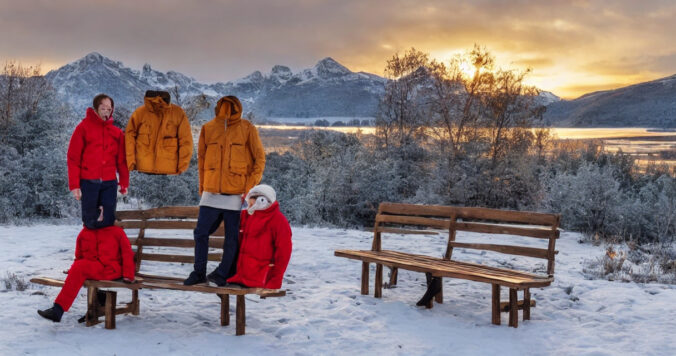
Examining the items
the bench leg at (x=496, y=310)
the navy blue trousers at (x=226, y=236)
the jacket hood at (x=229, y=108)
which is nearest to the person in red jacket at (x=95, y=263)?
the navy blue trousers at (x=226, y=236)

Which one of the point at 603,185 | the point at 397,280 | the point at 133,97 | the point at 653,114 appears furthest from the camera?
the point at 653,114

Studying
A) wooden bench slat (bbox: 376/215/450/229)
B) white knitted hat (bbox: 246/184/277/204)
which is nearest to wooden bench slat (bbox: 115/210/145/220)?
white knitted hat (bbox: 246/184/277/204)

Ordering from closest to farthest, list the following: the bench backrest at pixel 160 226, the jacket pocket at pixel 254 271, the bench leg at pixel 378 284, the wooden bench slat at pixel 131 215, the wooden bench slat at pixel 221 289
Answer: the wooden bench slat at pixel 221 289 < the jacket pocket at pixel 254 271 < the bench backrest at pixel 160 226 < the wooden bench slat at pixel 131 215 < the bench leg at pixel 378 284

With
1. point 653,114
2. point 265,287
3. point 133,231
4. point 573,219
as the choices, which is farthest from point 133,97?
point 653,114

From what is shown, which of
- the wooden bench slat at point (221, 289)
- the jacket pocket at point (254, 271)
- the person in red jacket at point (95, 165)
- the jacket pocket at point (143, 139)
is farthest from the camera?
the jacket pocket at point (143, 139)

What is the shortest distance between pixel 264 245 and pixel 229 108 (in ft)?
4.21

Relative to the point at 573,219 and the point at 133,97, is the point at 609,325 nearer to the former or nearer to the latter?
the point at 573,219

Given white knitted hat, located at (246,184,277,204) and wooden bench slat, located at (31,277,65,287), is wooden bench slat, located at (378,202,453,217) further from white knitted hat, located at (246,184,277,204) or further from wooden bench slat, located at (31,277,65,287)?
wooden bench slat, located at (31,277,65,287)

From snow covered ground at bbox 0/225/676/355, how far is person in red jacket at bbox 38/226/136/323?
0.86 feet

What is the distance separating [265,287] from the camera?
471 centimetres

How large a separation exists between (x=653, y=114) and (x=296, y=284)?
3681 inches

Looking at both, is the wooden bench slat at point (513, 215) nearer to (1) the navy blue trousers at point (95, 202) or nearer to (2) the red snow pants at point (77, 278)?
(1) the navy blue trousers at point (95, 202)

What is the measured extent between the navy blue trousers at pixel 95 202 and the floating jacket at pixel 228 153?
0.85 metres

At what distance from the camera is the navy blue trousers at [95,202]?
4.77 meters
